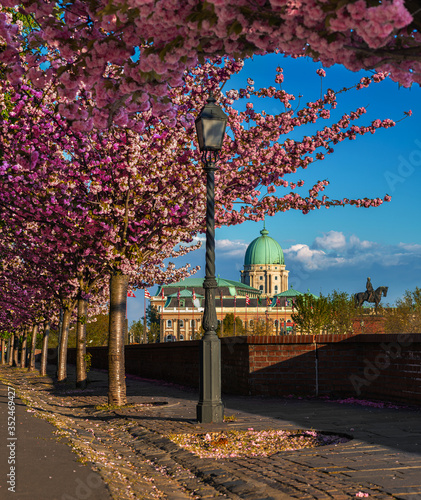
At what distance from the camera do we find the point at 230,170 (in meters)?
15.0

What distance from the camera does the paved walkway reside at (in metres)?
5.56

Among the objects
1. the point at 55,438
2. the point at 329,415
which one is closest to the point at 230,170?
the point at 329,415

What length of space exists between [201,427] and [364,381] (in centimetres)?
526

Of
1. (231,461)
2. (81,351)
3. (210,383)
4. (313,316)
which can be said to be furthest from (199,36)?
(313,316)

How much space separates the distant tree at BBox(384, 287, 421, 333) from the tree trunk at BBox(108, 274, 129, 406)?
117ft

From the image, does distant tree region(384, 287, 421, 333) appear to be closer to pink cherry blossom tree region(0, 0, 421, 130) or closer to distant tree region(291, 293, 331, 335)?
distant tree region(291, 293, 331, 335)

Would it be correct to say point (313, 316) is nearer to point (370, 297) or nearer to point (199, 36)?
point (370, 297)

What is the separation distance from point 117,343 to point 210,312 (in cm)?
459

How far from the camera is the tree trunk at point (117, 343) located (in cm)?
1388

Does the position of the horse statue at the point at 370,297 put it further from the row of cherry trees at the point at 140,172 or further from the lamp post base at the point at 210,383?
the lamp post base at the point at 210,383

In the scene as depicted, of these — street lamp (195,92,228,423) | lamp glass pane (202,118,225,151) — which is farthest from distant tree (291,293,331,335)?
lamp glass pane (202,118,225,151)

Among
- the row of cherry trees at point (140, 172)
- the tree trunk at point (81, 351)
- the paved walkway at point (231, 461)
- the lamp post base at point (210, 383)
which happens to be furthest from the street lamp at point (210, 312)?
the tree trunk at point (81, 351)

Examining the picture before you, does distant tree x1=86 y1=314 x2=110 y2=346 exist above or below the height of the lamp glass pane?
below

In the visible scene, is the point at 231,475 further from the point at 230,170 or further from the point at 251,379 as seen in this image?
the point at 230,170
